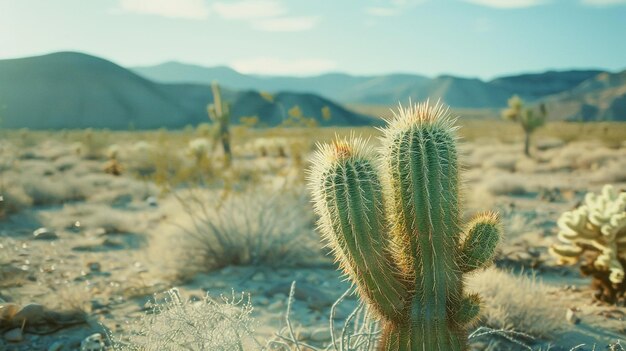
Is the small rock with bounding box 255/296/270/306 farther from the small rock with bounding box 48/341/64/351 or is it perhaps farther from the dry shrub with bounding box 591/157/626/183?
the dry shrub with bounding box 591/157/626/183

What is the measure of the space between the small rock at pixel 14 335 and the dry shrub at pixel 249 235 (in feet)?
7.82

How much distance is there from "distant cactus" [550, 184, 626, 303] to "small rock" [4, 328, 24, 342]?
16.8ft

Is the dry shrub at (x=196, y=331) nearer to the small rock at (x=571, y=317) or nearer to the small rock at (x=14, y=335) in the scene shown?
the small rock at (x=14, y=335)

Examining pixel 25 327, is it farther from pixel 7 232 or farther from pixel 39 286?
pixel 7 232

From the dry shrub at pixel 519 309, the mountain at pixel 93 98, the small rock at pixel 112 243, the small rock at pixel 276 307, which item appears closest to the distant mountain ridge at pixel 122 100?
the mountain at pixel 93 98

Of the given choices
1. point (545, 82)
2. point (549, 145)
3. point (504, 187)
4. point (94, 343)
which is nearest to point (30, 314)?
point (94, 343)

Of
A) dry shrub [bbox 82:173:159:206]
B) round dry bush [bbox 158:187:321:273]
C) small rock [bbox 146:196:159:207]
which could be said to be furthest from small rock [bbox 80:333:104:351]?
dry shrub [bbox 82:173:159:206]

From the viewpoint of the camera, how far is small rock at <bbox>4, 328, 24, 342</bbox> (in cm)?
410

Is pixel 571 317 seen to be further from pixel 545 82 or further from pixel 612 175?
pixel 545 82

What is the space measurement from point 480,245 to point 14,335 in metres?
3.72

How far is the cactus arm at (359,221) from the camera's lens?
270 centimetres

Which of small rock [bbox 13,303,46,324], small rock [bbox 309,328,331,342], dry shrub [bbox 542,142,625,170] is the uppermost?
small rock [bbox 13,303,46,324]

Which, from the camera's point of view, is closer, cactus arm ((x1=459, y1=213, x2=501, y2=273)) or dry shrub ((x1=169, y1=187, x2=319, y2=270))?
cactus arm ((x1=459, y1=213, x2=501, y2=273))

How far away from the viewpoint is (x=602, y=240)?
4.93 m
